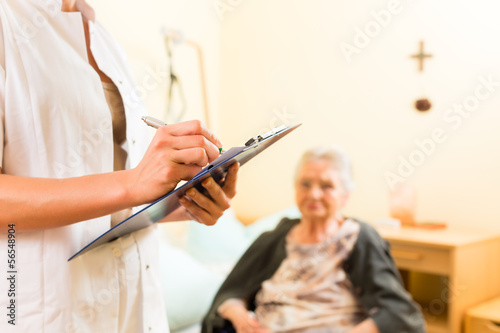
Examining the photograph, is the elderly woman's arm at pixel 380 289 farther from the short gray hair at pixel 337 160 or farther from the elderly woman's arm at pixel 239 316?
the elderly woman's arm at pixel 239 316

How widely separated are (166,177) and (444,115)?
7.02ft

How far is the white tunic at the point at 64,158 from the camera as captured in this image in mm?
612

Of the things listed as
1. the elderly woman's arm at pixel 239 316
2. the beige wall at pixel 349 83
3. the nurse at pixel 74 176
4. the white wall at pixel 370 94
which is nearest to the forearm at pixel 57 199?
the nurse at pixel 74 176

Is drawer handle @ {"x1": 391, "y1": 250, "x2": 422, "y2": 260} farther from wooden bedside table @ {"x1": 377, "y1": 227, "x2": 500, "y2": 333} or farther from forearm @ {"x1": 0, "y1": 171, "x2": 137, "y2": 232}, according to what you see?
forearm @ {"x1": 0, "y1": 171, "x2": 137, "y2": 232}

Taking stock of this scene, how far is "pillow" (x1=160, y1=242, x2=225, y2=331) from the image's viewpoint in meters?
1.87

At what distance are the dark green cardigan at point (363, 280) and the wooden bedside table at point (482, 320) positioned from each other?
1.18 ft

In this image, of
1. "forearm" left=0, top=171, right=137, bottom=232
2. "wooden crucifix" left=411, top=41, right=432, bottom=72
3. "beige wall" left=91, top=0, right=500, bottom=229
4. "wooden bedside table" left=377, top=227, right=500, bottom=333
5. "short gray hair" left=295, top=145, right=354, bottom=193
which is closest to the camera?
"forearm" left=0, top=171, right=137, bottom=232

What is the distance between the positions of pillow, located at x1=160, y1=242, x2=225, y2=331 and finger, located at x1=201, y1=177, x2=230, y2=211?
4.06ft

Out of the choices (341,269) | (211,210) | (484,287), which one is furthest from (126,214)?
(484,287)

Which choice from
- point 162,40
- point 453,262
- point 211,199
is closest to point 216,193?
point 211,199

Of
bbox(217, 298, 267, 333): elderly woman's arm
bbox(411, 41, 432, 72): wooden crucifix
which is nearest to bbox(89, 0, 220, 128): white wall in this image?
bbox(217, 298, 267, 333): elderly woman's arm

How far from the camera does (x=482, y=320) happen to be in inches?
81.3

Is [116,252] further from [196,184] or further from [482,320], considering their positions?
[482,320]

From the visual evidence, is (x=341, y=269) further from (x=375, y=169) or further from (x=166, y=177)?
(x=166, y=177)
